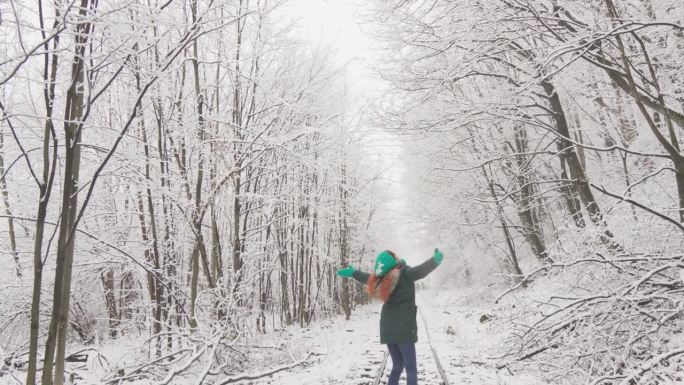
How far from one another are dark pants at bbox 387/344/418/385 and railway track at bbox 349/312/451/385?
3.63ft

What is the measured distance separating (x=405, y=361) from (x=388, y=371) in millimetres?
2718

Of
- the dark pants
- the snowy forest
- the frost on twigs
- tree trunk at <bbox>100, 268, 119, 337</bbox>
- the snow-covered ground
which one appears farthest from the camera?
tree trunk at <bbox>100, 268, 119, 337</bbox>

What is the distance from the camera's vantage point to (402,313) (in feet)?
15.8

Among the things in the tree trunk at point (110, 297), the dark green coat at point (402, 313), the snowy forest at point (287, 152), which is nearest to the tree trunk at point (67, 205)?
the snowy forest at point (287, 152)

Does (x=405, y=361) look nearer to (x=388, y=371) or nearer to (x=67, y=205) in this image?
(x=388, y=371)

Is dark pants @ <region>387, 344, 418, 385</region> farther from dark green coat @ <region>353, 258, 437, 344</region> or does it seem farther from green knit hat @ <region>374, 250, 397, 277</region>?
green knit hat @ <region>374, 250, 397, 277</region>

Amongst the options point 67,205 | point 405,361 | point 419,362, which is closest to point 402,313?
point 405,361

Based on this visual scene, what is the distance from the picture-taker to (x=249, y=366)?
7.83 m

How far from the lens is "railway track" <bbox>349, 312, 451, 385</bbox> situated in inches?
246

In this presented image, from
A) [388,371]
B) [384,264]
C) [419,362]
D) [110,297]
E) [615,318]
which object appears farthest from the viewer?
[110,297]

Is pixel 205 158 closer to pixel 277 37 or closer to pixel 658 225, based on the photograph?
pixel 277 37

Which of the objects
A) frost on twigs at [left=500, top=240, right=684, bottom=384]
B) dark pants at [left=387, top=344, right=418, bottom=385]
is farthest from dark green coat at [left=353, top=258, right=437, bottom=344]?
A: frost on twigs at [left=500, top=240, right=684, bottom=384]

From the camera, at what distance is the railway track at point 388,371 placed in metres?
6.24

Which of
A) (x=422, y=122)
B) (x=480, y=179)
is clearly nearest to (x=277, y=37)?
(x=422, y=122)
